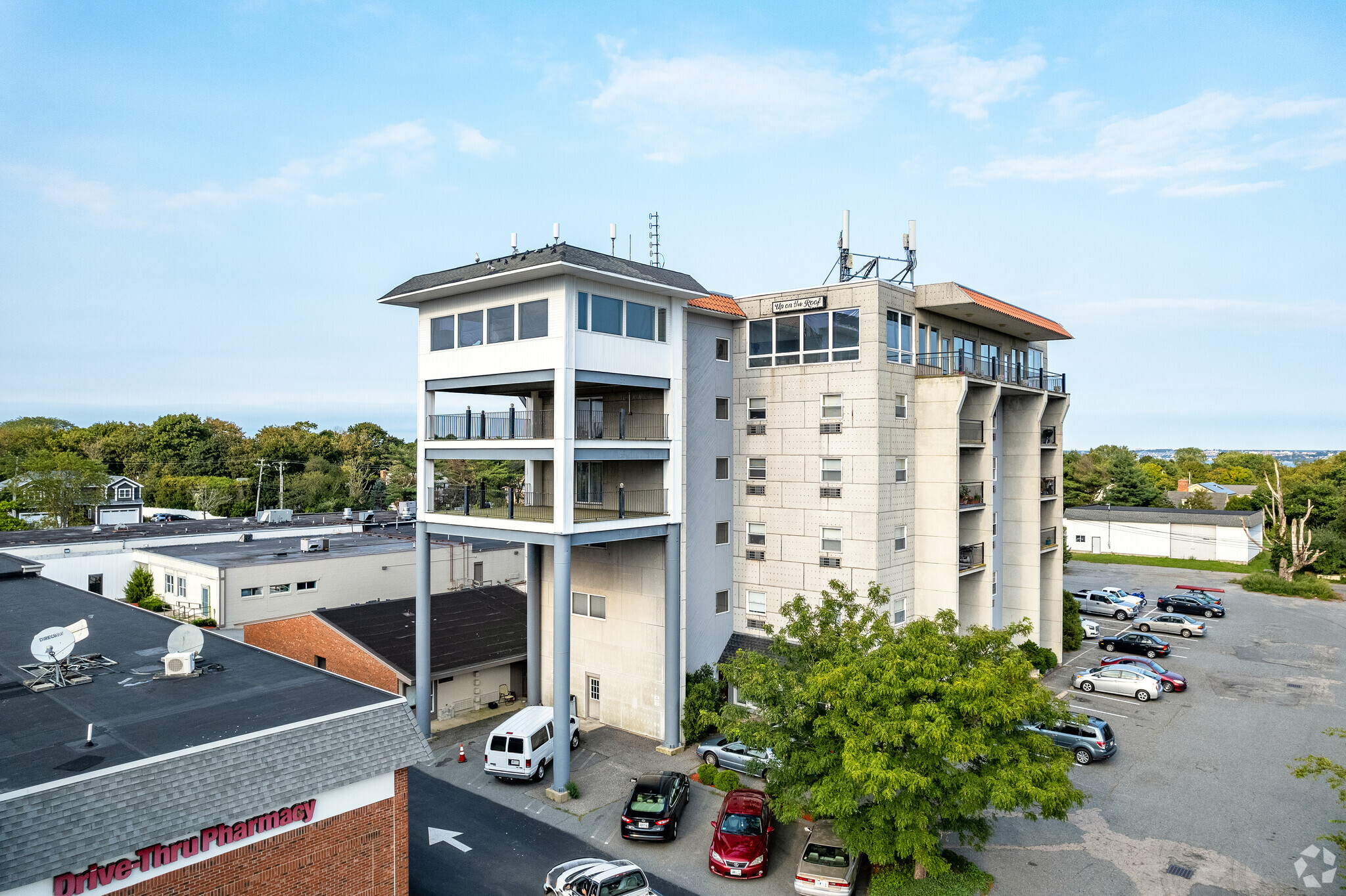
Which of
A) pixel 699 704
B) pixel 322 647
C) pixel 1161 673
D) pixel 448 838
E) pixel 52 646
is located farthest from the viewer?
pixel 1161 673

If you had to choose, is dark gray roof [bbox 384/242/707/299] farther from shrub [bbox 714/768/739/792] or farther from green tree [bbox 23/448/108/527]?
green tree [bbox 23/448/108/527]

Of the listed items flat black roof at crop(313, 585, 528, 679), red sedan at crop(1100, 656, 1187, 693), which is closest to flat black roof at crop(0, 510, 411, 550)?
flat black roof at crop(313, 585, 528, 679)

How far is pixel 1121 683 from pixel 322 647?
109ft

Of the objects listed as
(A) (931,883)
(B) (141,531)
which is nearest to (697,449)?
(A) (931,883)

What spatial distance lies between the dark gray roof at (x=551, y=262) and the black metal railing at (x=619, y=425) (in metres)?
4.66

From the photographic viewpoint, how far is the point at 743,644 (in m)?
28.3

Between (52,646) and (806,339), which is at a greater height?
(806,339)

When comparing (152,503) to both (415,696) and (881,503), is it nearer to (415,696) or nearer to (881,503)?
(415,696)

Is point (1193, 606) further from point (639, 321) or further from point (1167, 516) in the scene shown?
point (639, 321)

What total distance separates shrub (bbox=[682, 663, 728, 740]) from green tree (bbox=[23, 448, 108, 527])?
76.6 metres

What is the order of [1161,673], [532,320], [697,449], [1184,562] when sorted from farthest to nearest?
[1184,562], [1161,673], [697,449], [532,320]

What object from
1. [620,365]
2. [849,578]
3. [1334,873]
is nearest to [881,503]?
[849,578]

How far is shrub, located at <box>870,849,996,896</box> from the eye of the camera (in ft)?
51.4

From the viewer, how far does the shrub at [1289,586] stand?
54.0 metres
